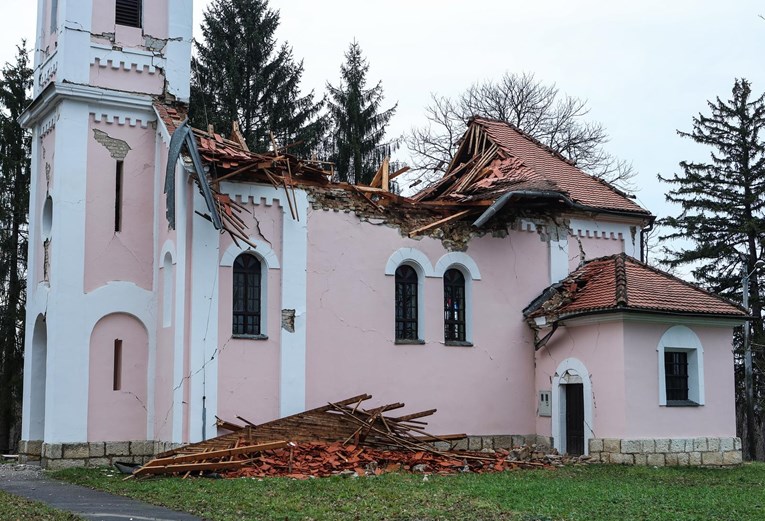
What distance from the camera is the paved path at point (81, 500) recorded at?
1229cm

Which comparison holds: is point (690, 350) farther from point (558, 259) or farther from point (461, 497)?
point (461, 497)

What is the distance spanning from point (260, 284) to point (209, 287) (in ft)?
4.13

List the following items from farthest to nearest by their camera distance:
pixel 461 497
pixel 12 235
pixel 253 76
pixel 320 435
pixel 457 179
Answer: pixel 253 76 → pixel 12 235 → pixel 457 179 → pixel 320 435 → pixel 461 497

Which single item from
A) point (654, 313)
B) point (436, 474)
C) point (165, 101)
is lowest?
point (436, 474)

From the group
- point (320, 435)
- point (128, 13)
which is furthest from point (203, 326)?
point (128, 13)

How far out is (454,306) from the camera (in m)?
22.1

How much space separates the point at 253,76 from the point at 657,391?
23.5 meters

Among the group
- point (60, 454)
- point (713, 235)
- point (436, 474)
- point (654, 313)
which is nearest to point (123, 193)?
point (60, 454)

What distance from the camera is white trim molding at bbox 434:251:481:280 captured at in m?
21.7

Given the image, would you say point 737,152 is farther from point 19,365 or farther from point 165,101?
point 19,365

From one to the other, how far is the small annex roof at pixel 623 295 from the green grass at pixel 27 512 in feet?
39.3

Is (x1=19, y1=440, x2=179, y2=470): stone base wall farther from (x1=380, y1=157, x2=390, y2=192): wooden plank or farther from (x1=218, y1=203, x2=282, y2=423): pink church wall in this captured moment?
(x1=380, y1=157, x2=390, y2=192): wooden plank

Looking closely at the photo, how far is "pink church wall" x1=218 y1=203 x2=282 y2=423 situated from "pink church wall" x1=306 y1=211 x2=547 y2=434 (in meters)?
0.84

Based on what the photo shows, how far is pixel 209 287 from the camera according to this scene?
1875cm
